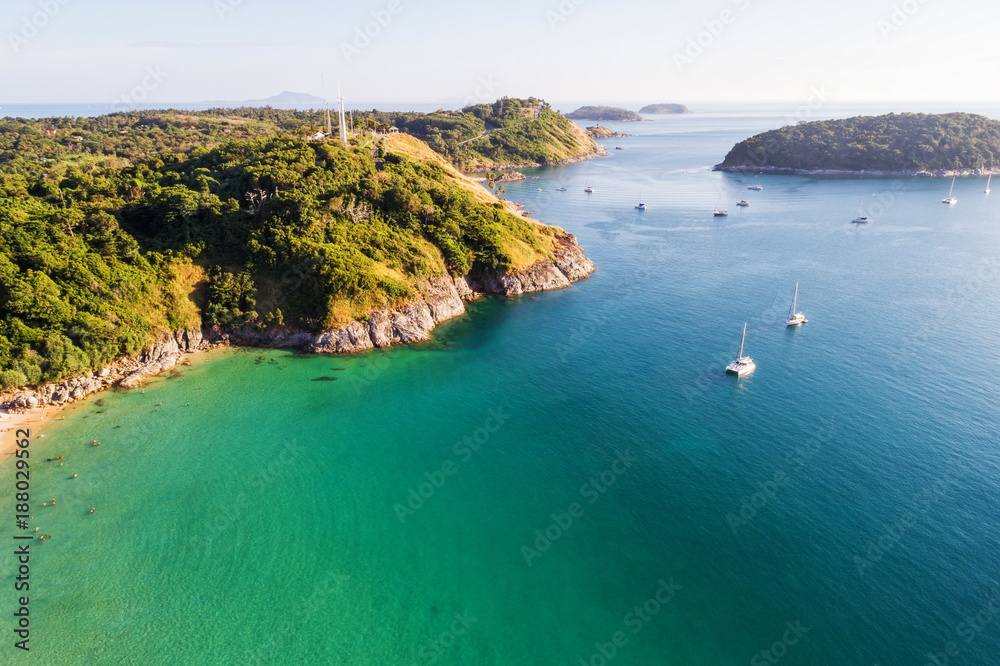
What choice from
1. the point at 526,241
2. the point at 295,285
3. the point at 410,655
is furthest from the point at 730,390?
the point at 295,285

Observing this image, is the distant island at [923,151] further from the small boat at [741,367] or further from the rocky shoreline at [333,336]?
the small boat at [741,367]

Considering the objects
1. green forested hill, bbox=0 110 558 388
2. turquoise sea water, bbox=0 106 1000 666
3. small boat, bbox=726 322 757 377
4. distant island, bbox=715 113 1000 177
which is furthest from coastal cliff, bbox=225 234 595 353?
distant island, bbox=715 113 1000 177

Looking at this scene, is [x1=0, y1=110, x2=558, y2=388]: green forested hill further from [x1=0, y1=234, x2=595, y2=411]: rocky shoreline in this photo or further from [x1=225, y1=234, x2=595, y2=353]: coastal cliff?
[x1=225, y1=234, x2=595, y2=353]: coastal cliff

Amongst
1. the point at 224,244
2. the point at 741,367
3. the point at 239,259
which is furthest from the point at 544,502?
the point at 224,244

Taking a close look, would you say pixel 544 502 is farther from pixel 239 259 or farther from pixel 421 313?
pixel 239 259

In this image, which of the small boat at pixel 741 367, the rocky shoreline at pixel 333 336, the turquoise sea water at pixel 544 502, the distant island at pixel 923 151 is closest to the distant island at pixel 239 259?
the rocky shoreline at pixel 333 336

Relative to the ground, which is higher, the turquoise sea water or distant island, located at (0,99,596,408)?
distant island, located at (0,99,596,408)
